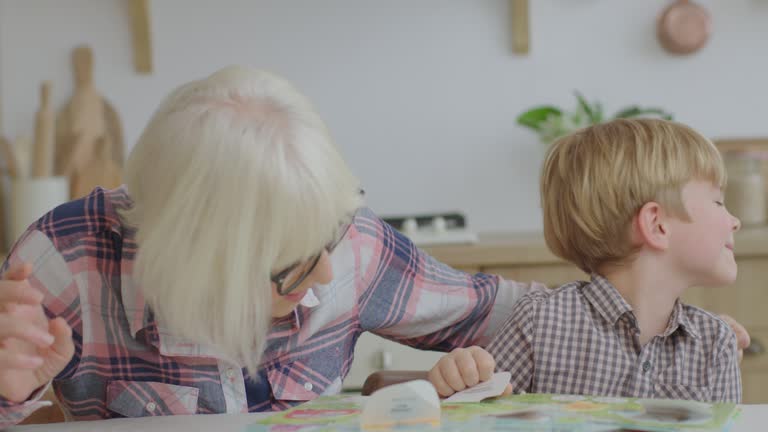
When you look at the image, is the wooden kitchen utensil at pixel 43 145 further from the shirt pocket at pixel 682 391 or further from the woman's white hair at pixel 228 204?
the shirt pocket at pixel 682 391

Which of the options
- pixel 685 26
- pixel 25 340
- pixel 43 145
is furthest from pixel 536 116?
pixel 25 340

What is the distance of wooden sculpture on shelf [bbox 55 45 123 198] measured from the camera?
9.39ft

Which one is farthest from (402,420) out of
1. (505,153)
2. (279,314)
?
(505,153)

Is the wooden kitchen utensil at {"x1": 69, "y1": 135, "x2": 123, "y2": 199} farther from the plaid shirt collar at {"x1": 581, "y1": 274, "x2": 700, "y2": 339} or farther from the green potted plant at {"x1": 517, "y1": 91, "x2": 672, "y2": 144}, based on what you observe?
the plaid shirt collar at {"x1": 581, "y1": 274, "x2": 700, "y2": 339}

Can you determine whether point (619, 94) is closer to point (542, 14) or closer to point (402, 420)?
point (542, 14)

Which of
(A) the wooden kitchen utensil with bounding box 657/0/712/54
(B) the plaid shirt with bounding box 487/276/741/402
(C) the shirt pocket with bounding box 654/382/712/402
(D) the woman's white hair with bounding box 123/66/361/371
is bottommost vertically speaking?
(C) the shirt pocket with bounding box 654/382/712/402

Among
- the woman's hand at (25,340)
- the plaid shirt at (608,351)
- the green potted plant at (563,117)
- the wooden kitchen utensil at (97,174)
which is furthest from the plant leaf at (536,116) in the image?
the woman's hand at (25,340)

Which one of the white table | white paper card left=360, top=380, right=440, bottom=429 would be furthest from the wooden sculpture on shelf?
white paper card left=360, top=380, right=440, bottom=429

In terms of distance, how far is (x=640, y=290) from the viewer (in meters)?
1.28

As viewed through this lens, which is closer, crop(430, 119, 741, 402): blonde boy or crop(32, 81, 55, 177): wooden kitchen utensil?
crop(430, 119, 741, 402): blonde boy

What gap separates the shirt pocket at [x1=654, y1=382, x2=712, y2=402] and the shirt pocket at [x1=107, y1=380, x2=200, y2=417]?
575 millimetres

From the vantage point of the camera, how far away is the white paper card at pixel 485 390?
1.03 m

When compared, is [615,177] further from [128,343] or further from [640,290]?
[128,343]

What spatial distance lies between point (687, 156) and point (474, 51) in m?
1.64
